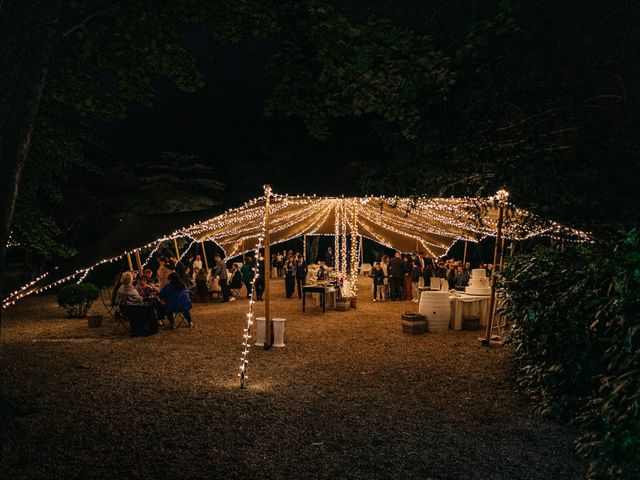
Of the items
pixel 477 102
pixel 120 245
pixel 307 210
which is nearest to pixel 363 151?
pixel 307 210

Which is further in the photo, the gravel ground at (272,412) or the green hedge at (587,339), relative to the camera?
the gravel ground at (272,412)

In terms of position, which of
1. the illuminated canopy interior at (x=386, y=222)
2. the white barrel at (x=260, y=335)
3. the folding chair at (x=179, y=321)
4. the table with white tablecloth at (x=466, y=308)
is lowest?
the folding chair at (x=179, y=321)

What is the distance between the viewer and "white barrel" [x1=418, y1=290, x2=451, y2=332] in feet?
30.3

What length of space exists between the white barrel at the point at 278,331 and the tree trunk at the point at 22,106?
4.07 m

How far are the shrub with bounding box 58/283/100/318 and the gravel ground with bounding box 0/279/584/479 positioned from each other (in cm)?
212

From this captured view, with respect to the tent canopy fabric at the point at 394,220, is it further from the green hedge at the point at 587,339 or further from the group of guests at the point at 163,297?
the green hedge at the point at 587,339

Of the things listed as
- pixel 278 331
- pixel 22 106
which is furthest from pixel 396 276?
pixel 22 106

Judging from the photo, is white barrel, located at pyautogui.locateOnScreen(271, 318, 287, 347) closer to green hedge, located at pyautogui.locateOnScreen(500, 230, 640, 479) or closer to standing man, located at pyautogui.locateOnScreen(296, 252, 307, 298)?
green hedge, located at pyautogui.locateOnScreen(500, 230, 640, 479)

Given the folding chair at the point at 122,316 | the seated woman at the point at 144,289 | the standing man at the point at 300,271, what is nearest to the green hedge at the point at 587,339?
the folding chair at the point at 122,316

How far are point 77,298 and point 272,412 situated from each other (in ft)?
24.7

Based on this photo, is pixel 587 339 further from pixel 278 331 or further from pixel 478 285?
pixel 478 285

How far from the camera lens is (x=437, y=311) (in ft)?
30.3

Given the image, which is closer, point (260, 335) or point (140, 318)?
point (260, 335)

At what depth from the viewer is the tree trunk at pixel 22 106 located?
471 centimetres
